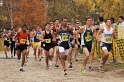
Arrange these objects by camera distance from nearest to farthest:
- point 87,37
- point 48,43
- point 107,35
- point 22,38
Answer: point 107,35 → point 87,37 → point 22,38 → point 48,43

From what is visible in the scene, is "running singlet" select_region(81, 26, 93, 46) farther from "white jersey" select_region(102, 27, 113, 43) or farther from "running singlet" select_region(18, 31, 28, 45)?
"running singlet" select_region(18, 31, 28, 45)

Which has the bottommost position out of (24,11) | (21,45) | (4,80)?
(4,80)

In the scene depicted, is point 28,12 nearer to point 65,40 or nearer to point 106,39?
point 65,40

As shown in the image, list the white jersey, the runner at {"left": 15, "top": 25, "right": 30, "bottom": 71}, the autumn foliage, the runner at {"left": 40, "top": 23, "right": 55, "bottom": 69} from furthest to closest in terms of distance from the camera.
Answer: the autumn foliage
the runner at {"left": 40, "top": 23, "right": 55, "bottom": 69}
the runner at {"left": 15, "top": 25, "right": 30, "bottom": 71}
the white jersey

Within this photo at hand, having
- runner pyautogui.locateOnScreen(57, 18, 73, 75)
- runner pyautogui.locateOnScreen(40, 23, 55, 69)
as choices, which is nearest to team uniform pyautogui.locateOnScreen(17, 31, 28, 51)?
runner pyautogui.locateOnScreen(40, 23, 55, 69)

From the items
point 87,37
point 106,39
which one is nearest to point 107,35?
point 106,39

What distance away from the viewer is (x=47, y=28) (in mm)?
14227

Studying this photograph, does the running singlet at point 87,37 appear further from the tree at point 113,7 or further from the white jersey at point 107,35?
the tree at point 113,7

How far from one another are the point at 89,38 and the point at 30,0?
113 ft

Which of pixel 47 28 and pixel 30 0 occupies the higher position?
pixel 30 0

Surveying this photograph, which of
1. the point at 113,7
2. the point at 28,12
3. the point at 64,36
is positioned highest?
the point at 28,12

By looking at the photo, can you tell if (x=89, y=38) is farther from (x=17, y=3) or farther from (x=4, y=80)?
(x=17, y=3)

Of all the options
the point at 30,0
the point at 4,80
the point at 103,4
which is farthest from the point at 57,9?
the point at 4,80

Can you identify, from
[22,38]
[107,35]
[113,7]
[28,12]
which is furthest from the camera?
[28,12]
